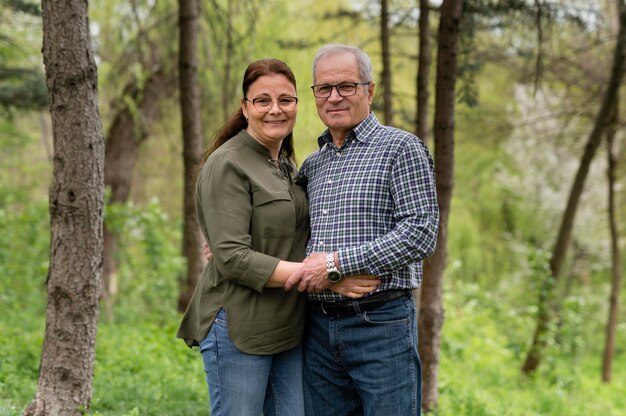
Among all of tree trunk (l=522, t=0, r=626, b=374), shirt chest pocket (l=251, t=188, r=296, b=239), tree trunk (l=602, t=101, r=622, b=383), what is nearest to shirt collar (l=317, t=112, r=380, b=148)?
shirt chest pocket (l=251, t=188, r=296, b=239)

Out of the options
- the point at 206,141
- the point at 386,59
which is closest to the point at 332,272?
the point at 386,59

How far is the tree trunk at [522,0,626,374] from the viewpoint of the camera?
9.01 metres

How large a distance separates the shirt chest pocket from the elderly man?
Result: 0.44 ft

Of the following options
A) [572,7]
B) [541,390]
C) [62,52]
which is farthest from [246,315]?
[541,390]

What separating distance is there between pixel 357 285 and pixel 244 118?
949mm

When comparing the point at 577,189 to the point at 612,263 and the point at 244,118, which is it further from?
the point at 244,118

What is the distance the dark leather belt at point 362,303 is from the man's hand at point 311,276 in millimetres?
174

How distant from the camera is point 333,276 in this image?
2699 mm

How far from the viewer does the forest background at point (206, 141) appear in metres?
5.41

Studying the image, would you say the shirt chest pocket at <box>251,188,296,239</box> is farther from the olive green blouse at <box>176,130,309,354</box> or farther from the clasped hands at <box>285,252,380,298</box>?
the clasped hands at <box>285,252,380,298</box>

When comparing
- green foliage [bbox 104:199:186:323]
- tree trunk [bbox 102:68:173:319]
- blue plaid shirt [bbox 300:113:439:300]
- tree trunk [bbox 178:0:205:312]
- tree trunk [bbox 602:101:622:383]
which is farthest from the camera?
tree trunk [bbox 602:101:622:383]

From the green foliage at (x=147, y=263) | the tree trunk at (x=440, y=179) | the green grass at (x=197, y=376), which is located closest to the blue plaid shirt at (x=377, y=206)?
the green grass at (x=197, y=376)

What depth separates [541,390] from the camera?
8500 millimetres

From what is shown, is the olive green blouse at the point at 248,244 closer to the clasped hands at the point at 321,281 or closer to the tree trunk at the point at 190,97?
the clasped hands at the point at 321,281
